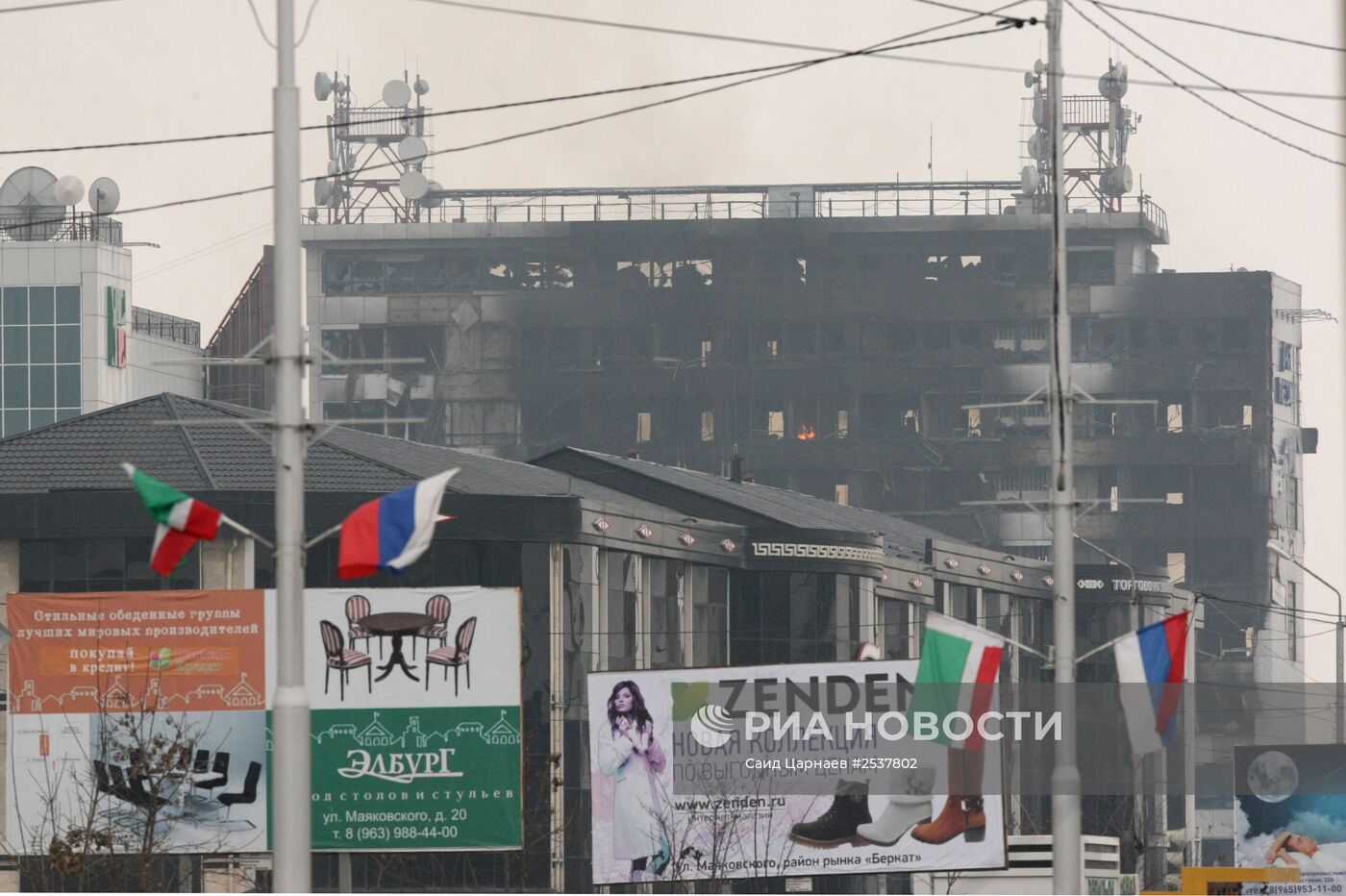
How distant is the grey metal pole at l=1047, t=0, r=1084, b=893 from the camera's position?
26328 mm

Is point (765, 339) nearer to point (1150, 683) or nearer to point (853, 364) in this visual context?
point (853, 364)

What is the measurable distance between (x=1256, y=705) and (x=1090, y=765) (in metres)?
74.8

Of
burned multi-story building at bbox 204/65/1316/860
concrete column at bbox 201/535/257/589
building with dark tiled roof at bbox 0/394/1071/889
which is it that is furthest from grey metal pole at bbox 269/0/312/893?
burned multi-story building at bbox 204/65/1316/860

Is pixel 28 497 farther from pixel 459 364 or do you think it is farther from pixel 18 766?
pixel 459 364

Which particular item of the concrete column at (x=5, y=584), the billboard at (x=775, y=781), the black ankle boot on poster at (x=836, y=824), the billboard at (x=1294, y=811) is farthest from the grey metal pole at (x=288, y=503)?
the concrete column at (x=5, y=584)

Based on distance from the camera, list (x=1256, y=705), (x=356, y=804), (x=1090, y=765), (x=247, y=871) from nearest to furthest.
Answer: (x=356, y=804), (x=247, y=871), (x=1090, y=765), (x=1256, y=705)

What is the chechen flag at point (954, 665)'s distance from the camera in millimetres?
28281

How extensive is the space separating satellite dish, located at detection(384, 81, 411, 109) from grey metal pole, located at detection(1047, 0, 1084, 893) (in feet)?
487

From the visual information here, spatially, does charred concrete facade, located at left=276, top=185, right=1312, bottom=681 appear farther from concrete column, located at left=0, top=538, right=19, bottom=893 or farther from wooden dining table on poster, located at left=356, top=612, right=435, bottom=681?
wooden dining table on poster, located at left=356, top=612, right=435, bottom=681

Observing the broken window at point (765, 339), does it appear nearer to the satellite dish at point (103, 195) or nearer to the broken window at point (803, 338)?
the broken window at point (803, 338)

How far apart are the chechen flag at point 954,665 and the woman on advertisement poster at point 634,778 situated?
816 inches

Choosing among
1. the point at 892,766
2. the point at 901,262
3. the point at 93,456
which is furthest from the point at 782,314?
the point at 892,766

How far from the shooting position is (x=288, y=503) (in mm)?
20297

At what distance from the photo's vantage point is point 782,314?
167 m
